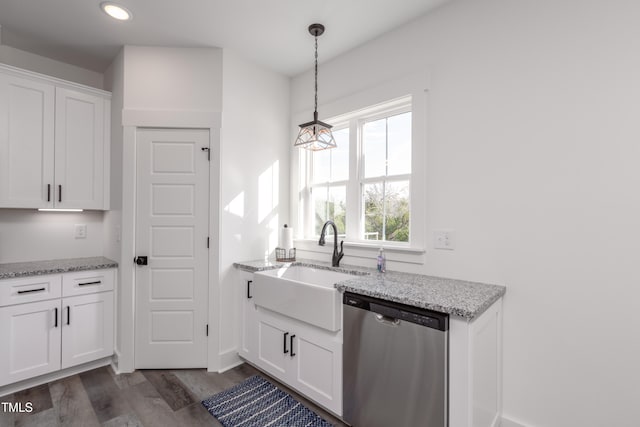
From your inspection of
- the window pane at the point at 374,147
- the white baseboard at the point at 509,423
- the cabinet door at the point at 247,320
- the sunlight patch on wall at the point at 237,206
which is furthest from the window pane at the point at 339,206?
the white baseboard at the point at 509,423

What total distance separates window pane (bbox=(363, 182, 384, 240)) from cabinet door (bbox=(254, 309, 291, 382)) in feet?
3.46

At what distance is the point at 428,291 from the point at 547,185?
0.90 meters

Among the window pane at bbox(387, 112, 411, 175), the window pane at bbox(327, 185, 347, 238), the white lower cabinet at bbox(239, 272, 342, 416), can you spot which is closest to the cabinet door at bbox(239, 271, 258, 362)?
the white lower cabinet at bbox(239, 272, 342, 416)

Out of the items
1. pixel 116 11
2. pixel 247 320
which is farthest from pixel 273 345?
pixel 116 11

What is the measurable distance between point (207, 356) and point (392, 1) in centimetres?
313

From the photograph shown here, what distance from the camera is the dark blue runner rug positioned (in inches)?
76.7

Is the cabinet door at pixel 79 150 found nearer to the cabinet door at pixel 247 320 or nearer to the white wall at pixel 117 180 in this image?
the white wall at pixel 117 180

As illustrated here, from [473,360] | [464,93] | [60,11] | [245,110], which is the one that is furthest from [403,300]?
[60,11]

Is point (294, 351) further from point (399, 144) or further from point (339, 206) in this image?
point (399, 144)

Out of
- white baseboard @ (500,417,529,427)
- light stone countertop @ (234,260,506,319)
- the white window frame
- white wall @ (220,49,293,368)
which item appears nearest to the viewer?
light stone countertop @ (234,260,506,319)

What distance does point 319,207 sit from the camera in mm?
3105

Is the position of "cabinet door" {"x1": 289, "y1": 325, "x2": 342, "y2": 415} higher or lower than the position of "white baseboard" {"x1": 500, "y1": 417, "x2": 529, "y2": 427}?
higher

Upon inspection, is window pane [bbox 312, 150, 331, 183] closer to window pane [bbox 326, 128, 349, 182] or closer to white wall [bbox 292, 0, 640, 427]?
window pane [bbox 326, 128, 349, 182]

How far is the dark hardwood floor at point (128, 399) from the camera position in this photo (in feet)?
6.42
